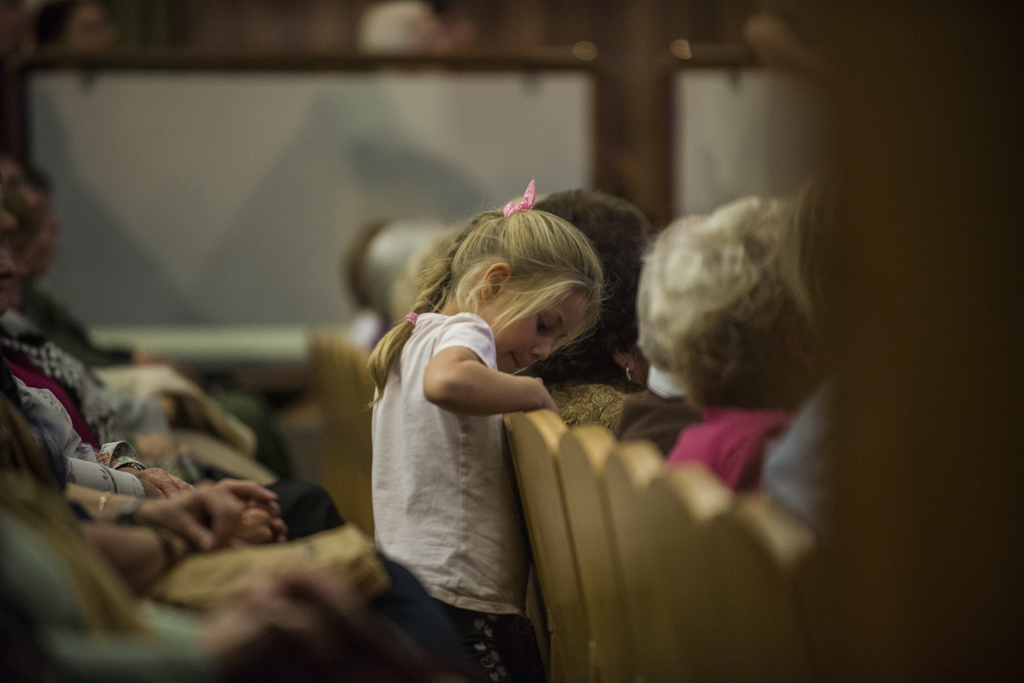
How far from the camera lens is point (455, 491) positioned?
3.83 feet

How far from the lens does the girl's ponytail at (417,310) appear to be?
122cm

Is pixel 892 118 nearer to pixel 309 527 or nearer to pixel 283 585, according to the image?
pixel 283 585

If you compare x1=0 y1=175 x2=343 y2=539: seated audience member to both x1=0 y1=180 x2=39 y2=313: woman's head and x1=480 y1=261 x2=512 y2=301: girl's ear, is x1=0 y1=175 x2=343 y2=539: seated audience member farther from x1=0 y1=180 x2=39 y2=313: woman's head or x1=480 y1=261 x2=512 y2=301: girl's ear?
x1=480 y1=261 x2=512 y2=301: girl's ear

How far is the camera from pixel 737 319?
2.84 ft

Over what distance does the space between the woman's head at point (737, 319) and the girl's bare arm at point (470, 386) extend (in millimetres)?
224

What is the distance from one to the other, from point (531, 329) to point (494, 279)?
0.08 meters

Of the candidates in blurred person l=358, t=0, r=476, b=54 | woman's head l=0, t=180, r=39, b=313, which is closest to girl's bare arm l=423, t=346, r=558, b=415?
woman's head l=0, t=180, r=39, b=313

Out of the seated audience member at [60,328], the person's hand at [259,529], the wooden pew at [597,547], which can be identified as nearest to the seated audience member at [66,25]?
the seated audience member at [60,328]

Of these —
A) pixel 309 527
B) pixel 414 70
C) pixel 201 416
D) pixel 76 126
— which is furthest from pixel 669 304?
pixel 76 126

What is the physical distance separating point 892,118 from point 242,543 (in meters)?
0.67

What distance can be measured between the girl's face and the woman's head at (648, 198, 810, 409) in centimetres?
26

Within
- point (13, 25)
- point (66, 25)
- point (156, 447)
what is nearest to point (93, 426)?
point (156, 447)

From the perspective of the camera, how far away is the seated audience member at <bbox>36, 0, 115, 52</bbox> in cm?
366

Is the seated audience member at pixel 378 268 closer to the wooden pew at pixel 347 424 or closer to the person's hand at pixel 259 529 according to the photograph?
the wooden pew at pixel 347 424
